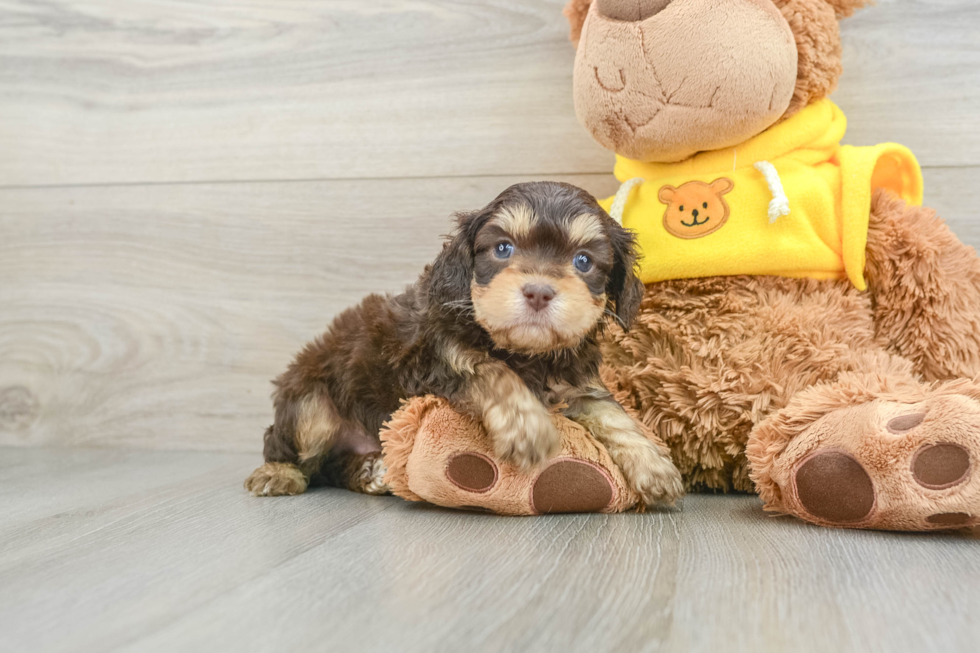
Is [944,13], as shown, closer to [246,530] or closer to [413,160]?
[413,160]

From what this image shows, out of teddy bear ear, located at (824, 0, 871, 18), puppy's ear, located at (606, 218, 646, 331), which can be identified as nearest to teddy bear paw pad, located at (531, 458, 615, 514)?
puppy's ear, located at (606, 218, 646, 331)

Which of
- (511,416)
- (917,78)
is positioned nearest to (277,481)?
(511,416)

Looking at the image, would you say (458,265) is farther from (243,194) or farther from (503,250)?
(243,194)

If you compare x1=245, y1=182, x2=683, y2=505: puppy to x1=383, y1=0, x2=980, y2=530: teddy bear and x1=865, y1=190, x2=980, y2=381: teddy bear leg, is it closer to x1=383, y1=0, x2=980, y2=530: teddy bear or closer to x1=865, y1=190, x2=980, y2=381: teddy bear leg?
x1=383, y1=0, x2=980, y2=530: teddy bear

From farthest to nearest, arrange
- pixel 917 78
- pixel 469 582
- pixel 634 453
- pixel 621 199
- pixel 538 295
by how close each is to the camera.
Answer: pixel 917 78 → pixel 621 199 → pixel 634 453 → pixel 538 295 → pixel 469 582

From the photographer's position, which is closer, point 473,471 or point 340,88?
point 473,471

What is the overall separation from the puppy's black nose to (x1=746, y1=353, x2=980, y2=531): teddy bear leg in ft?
1.94

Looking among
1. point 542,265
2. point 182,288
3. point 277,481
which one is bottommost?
point 277,481

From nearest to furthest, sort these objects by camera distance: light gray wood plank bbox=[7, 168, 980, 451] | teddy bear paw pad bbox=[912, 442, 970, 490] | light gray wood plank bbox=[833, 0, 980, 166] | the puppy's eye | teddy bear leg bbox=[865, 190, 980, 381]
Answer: teddy bear paw pad bbox=[912, 442, 970, 490], the puppy's eye, teddy bear leg bbox=[865, 190, 980, 381], light gray wood plank bbox=[833, 0, 980, 166], light gray wood plank bbox=[7, 168, 980, 451]

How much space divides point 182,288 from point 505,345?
67.1 inches

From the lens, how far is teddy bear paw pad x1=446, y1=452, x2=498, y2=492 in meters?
1.65

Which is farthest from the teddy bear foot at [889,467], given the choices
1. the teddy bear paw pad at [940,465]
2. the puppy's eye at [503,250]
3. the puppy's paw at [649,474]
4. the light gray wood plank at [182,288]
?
the light gray wood plank at [182,288]

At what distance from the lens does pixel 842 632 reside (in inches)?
39.2

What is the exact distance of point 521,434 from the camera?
1581 mm
